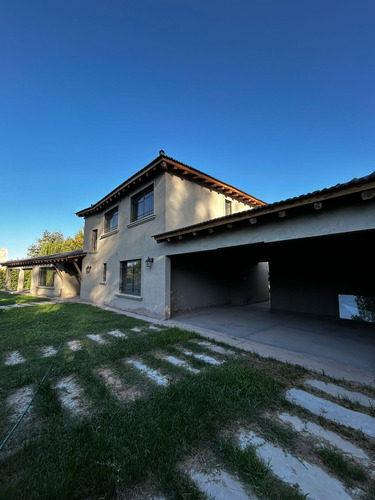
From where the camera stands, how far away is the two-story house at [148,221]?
8164mm

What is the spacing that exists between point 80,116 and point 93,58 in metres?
3.25

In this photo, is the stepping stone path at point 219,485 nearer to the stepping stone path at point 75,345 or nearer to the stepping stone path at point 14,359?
the stepping stone path at point 75,345

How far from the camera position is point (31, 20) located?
7.66 m

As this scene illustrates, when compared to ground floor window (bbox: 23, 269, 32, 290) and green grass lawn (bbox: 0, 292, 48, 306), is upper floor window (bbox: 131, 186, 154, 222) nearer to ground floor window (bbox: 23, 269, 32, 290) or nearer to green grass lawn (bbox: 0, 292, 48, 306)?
green grass lawn (bbox: 0, 292, 48, 306)

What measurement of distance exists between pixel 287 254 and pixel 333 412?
7565 millimetres

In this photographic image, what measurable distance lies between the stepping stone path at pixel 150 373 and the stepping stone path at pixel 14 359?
2046mm

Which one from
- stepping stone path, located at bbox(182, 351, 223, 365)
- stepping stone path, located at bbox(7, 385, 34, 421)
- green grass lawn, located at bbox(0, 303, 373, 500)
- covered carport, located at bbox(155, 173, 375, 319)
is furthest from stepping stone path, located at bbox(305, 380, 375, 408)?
stepping stone path, located at bbox(7, 385, 34, 421)

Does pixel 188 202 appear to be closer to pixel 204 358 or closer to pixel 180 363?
pixel 204 358

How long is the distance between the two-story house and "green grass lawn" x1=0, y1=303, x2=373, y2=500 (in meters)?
4.55

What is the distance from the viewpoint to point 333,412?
2398mm

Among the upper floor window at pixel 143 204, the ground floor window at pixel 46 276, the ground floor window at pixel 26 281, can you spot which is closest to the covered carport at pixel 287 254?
the upper floor window at pixel 143 204

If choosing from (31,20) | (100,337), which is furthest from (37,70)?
(100,337)

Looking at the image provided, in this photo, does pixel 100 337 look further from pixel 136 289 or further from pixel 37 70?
pixel 37 70

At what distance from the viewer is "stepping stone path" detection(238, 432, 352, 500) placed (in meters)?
1.47
